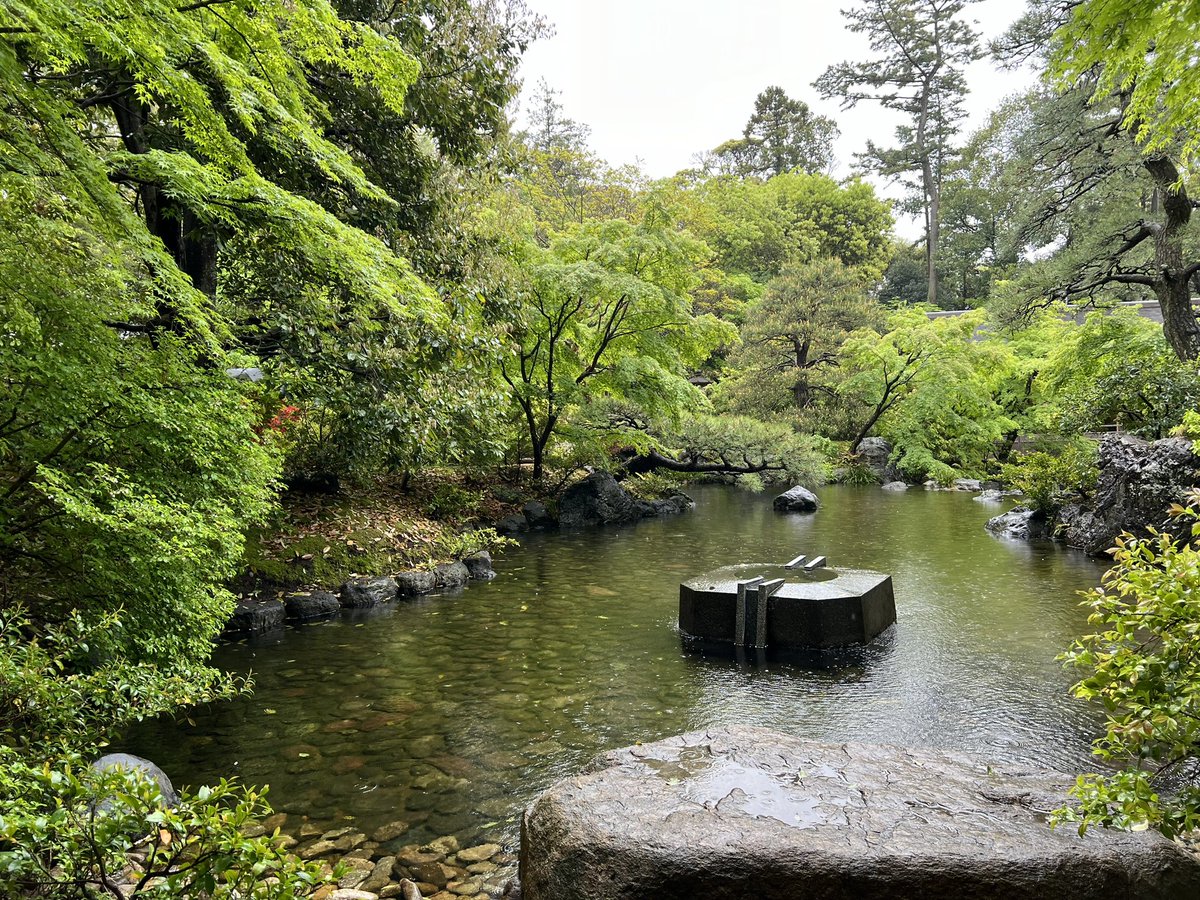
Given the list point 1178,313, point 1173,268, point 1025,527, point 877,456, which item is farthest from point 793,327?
point 1025,527

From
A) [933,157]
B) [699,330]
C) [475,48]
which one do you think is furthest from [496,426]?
[933,157]

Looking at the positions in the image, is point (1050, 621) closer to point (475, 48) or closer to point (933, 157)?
point (475, 48)

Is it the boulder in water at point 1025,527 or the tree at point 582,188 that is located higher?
the tree at point 582,188

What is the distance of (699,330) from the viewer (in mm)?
16562

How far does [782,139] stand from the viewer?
4453 centimetres

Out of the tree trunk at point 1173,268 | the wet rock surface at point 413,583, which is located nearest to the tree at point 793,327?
the tree trunk at point 1173,268

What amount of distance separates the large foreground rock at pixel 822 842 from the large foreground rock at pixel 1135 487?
8.24m

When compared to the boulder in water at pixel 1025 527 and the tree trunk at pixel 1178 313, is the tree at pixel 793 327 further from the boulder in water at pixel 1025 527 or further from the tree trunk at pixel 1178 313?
the boulder in water at pixel 1025 527

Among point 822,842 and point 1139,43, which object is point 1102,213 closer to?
point 1139,43

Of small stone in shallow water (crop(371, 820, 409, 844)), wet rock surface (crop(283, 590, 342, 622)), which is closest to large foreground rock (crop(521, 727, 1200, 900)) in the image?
small stone in shallow water (crop(371, 820, 409, 844))

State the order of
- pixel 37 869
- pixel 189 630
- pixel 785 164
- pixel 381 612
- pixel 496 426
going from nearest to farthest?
pixel 37 869 → pixel 189 630 → pixel 381 612 → pixel 496 426 → pixel 785 164

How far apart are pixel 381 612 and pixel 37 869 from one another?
23.5 feet

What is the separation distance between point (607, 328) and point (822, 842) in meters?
14.0

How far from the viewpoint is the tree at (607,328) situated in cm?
1470
